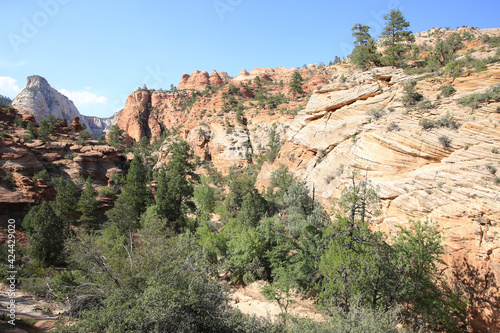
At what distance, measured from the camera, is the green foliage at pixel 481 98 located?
1692 centimetres

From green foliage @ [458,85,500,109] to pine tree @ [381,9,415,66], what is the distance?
37.4 feet

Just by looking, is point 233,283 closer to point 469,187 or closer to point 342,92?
point 469,187

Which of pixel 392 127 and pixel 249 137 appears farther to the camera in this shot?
pixel 249 137

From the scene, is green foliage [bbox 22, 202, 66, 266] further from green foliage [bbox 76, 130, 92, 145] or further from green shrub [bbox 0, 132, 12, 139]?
green foliage [bbox 76, 130, 92, 145]

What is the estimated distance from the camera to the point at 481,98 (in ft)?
57.0

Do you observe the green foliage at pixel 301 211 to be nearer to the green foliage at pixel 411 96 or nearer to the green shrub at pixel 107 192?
the green foliage at pixel 411 96

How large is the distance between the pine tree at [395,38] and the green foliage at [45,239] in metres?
39.1

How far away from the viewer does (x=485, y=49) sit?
2120cm

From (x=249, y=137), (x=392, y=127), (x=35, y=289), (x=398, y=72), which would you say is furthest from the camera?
(x=249, y=137)

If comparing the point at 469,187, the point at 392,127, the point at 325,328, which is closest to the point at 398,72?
the point at 392,127

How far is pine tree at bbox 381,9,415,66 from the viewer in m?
28.1

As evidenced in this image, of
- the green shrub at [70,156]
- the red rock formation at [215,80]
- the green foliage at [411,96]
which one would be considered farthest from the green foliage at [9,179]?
the red rock formation at [215,80]

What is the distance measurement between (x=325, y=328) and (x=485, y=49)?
88.2 ft

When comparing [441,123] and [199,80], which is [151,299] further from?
[199,80]
